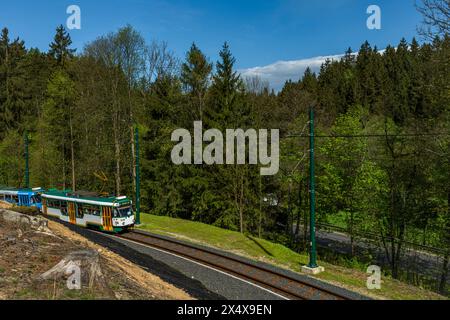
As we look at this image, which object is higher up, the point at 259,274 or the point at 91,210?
the point at 91,210

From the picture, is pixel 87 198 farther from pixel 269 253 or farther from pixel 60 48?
pixel 60 48

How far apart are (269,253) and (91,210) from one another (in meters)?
13.3

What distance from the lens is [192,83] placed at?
40.6 metres

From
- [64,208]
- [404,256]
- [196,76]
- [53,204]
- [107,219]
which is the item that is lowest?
[404,256]

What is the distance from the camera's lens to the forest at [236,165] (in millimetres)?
29359

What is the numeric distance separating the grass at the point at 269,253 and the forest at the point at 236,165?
20.2ft

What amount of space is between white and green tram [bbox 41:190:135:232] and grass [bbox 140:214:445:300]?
2.85 metres

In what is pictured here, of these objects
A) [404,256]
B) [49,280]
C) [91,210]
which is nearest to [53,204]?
[91,210]

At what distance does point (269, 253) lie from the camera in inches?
975

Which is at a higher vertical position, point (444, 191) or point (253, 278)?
point (444, 191)

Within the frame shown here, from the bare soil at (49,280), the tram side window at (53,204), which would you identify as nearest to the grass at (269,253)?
the tram side window at (53,204)
